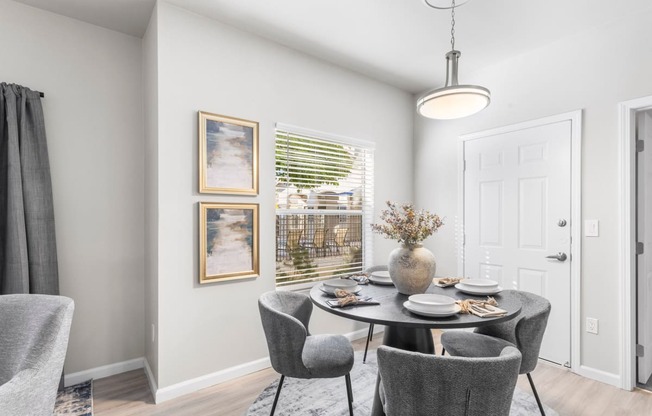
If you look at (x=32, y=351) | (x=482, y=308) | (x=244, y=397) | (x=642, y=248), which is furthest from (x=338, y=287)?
(x=642, y=248)

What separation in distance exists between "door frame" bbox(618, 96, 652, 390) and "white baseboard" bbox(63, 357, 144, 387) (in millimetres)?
3661

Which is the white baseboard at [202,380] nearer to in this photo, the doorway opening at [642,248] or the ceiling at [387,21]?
the ceiling at [387,21]

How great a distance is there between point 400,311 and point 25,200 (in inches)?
97.2

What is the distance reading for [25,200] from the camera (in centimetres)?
225

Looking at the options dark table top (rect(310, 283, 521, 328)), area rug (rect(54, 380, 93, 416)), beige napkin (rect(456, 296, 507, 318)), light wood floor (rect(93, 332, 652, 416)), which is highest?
beige napkin (rect(456, 296, 507, 318))

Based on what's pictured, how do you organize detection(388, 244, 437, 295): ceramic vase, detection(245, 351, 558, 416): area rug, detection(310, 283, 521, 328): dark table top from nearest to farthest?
detection(310, 283, 521, 328): dark table top, detection(388, 244, 437, 295): ceramic vase, detection(245, 351, 558, 416): area rug

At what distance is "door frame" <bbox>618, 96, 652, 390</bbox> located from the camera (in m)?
2.43

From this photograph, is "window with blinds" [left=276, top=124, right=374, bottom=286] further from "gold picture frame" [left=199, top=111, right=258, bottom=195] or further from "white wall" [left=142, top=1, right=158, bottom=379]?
"white wall" [left=142, top=1, right=158, bottom=379]

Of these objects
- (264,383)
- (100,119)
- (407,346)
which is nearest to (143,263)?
(100,119)

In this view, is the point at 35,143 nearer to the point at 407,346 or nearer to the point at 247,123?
the point at 247,123

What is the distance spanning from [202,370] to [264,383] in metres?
0.46

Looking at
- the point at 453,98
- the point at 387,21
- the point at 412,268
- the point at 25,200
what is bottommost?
the point at 412,268

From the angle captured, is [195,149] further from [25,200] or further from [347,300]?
[347,300]

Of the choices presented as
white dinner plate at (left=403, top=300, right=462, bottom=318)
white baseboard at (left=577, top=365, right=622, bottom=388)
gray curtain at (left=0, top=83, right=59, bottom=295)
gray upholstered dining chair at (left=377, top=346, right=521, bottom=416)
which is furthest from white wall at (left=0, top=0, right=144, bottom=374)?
white baseboard at (left=577, top=365, right=622, bottom=388)
